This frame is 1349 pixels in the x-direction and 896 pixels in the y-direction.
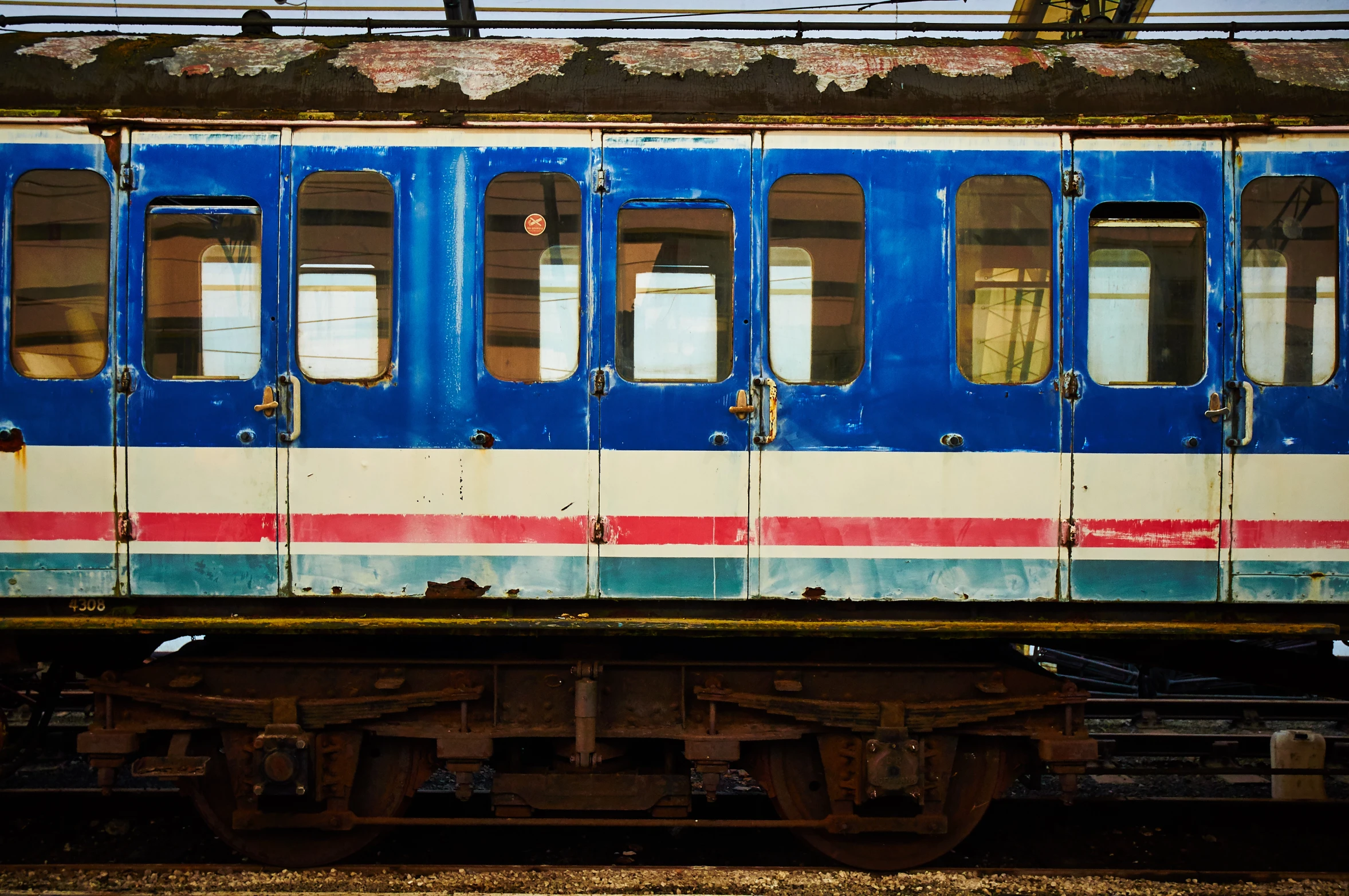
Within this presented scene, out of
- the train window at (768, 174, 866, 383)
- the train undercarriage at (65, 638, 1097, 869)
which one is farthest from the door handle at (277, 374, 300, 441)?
the train window at (768, 174, 866, 383)

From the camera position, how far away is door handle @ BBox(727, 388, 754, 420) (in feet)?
14.6

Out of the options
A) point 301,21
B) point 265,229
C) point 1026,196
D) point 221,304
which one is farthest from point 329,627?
point 1026,196

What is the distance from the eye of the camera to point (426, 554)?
177 inches

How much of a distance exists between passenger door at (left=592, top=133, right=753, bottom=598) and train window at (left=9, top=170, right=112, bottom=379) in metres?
2.52

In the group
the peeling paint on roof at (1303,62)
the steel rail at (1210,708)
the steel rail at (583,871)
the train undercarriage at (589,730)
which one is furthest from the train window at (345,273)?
the steel rail at (1210,708)

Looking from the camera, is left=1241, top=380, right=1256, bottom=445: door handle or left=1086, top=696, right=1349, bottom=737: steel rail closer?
left=1241, top=380, right=1256, bottom=445: door handle

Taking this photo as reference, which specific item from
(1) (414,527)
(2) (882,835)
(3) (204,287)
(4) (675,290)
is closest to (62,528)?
(3) (204,287)

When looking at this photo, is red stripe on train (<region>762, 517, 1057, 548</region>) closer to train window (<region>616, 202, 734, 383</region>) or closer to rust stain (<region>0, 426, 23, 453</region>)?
train window (<region>616, 202, 734, 383</region>)

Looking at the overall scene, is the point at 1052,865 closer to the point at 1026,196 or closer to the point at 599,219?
the point at 1026,196

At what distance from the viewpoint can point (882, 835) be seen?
4.81 metres

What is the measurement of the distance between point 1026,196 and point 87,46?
4957 millimetres

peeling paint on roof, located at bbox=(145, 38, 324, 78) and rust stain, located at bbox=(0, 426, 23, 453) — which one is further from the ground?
peeling paint on roof, located at bbox=(145, 38, 324, 78)

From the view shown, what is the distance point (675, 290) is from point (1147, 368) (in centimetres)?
243

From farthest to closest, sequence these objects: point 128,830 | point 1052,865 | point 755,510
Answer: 1. point 128,830
2. point 1052,865
3. point 755,510
